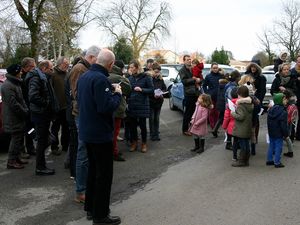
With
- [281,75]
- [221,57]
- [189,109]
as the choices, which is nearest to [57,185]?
[189,109]

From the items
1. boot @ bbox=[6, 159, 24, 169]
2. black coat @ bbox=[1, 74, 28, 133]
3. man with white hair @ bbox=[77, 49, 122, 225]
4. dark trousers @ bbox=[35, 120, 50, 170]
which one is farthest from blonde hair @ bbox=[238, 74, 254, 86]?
boot @ bbox=[6, 159, 24, 169]

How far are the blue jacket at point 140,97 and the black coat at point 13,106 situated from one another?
6.97 ft

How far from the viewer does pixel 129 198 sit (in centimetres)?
566

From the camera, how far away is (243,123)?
23.3 ft

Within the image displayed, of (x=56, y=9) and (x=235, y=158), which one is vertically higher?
(x=56, y=9)

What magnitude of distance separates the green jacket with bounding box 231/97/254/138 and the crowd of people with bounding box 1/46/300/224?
2 cm

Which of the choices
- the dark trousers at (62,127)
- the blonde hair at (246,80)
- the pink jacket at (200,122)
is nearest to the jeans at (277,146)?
the blonde hair at (246,80)

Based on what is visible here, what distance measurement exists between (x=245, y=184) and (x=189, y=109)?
401 centimetres

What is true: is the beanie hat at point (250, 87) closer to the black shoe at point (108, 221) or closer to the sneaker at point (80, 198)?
the sneaker at point (80, 198)

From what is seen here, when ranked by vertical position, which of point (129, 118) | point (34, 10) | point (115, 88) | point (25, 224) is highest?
point (34, 10)

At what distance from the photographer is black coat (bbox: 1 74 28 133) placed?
7.20 meters

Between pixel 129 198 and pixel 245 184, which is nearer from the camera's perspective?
pixel 129 198

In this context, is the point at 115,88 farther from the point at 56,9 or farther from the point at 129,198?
the point at 56,9

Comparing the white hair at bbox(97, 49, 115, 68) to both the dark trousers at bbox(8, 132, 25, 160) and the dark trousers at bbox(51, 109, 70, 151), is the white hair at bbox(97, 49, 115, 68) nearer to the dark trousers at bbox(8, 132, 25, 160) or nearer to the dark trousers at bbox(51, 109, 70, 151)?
the dark trousers at bbox(8, 132, 25, 160)
